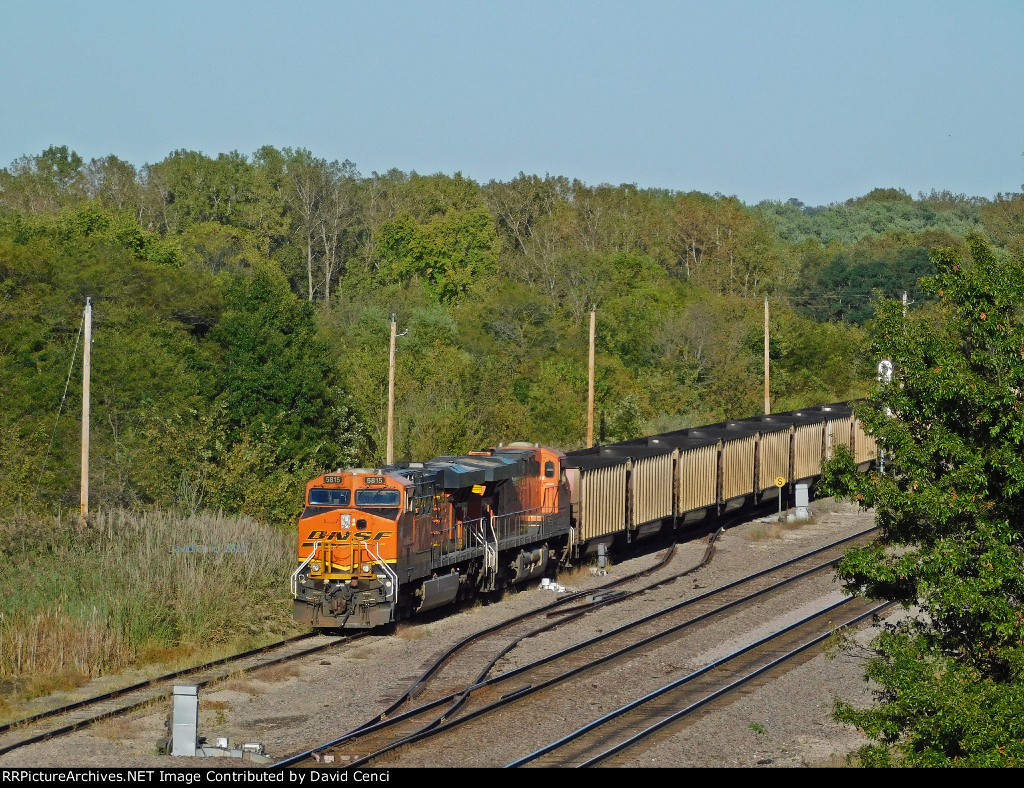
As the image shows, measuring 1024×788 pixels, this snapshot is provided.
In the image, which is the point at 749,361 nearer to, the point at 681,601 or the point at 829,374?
the point at 829,374

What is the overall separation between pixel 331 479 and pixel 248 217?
82.6 metres

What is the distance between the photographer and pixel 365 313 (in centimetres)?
7906

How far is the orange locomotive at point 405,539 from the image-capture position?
893 inches

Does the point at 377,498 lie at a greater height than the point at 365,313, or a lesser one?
lesser

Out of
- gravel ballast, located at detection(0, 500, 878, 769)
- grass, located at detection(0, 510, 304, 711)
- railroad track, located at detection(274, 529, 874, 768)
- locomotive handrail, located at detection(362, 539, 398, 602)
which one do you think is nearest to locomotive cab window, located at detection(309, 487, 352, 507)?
locomotive handrail, located at detection(362, 539, 398, 602)

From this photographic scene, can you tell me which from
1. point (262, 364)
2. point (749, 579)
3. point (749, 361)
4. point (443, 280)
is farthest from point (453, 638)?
point (443, 280)

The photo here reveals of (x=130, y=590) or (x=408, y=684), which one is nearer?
(x=408, y=684)

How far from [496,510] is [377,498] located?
497 centimetres

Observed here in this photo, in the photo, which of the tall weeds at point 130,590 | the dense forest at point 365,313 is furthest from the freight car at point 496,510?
the dense forest at point 365,313

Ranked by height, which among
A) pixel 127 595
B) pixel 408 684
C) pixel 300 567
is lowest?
pixel 408 684

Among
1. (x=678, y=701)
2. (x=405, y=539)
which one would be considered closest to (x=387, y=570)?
(x=405, y=539)

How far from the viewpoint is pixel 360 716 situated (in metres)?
17.7

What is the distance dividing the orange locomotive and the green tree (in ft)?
32.8

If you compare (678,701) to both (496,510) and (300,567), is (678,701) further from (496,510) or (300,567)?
(496,510)
